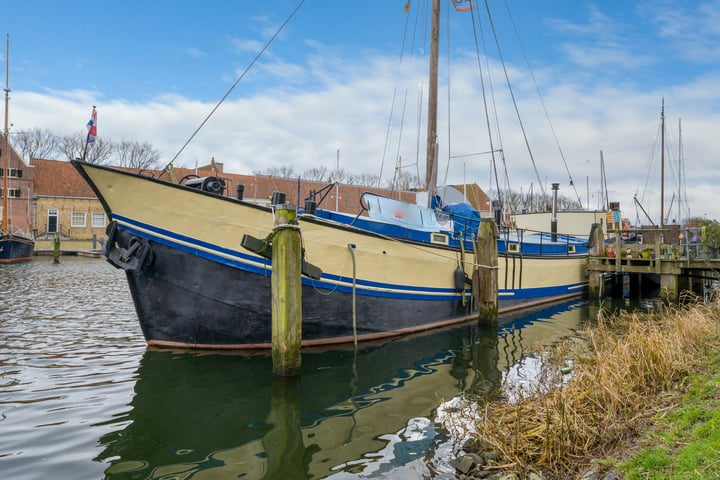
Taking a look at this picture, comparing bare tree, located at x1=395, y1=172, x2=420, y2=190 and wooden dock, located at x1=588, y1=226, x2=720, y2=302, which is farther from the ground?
bare tree, located at x1=395, y1=172, x2=420, y2=190

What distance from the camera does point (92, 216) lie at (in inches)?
1652

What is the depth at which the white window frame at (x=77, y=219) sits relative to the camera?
4147 centimetres

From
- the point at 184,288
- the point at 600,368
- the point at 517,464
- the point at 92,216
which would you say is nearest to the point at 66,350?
the point at 184,288

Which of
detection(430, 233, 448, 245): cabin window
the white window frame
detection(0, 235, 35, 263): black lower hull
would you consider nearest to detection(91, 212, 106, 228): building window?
the white window frame

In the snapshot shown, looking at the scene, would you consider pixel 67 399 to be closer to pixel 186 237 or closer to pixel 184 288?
pixel 184 288

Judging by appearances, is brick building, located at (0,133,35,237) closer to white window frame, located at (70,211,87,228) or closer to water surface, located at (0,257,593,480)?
white window frame, located at (70,211,87,228)

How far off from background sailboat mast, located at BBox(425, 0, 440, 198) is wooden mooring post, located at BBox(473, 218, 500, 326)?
7.11 feet

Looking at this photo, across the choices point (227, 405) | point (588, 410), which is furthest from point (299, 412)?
point (588, 410)

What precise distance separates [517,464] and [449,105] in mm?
11733

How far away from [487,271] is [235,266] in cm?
588

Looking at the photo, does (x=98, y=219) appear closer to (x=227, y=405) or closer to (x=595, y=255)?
(x=595, y=255)

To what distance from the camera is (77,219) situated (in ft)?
136

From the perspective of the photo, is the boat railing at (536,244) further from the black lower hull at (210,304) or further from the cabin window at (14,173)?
the cabin window at (14,173)

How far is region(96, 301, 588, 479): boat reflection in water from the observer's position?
13.5 feet
